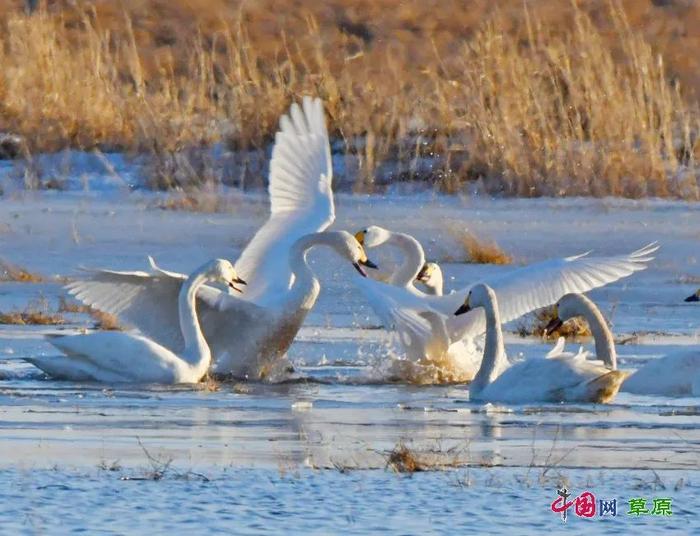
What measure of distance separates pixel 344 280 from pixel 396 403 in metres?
5.11

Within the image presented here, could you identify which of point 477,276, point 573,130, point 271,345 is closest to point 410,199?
point 573,130

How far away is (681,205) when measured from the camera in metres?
17.5

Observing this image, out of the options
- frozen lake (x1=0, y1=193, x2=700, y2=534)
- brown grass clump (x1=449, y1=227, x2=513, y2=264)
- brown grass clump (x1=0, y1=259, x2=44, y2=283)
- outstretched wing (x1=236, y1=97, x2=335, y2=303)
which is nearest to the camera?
frozen lake (x1=0, y1=193, x2=700, y2=534)

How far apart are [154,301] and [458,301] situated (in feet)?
5.08

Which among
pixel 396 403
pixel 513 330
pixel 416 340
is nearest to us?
pixel 396 403

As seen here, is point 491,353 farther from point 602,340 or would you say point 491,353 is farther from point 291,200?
point 291,200

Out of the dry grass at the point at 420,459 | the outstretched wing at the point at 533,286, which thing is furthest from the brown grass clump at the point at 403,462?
the outstretched wing at the point at 533,286

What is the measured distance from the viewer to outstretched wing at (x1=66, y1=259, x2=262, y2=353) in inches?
418

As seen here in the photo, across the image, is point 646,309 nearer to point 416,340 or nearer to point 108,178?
point 416,340

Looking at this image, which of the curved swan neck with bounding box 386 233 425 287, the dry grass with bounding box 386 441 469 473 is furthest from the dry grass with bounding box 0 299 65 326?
the dry grass with bounding box 386 441 469 473

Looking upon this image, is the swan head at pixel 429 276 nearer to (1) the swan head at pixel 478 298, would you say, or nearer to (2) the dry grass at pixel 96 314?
(1) the swan head at pixel 478 298

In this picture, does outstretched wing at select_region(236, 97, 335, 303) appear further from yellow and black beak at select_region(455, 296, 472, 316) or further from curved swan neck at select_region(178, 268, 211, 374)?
yellow and black beak at select_region(455, 296, 472, 316)

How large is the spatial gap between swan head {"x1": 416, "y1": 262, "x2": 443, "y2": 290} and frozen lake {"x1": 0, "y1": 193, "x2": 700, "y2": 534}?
0.42 metres

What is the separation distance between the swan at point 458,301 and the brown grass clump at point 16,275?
3605mm
